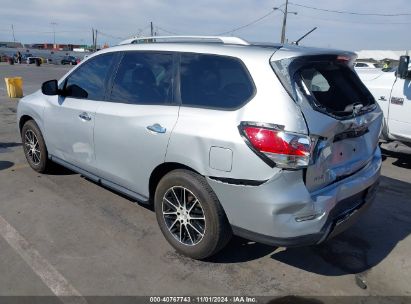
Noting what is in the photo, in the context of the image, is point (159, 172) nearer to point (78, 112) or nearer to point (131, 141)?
point (131, 141)

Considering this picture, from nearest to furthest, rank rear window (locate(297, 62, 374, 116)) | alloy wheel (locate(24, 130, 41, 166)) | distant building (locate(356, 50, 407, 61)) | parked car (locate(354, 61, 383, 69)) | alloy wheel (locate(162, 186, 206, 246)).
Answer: rear window (locate(297, 62, 374, 116)) < alloy wheel (locate(162, 186, 206, 246)) < alloy wheel (locate(24, 130, 41, 166)) < parked car (locate(354, 61, 383, 69)) < distant building (locate(356, 50, 407, 61))

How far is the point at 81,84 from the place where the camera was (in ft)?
15.3

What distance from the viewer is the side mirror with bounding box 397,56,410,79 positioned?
21.7 ft

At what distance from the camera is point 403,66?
666 cm

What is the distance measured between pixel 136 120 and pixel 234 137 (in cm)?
116

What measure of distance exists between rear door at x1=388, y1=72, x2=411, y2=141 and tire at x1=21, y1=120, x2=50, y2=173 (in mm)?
5624

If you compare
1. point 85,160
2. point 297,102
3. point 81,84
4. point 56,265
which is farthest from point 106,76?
point 297,102

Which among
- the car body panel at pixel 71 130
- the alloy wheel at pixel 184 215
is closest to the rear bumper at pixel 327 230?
the alloy wheel at pixel 184 215

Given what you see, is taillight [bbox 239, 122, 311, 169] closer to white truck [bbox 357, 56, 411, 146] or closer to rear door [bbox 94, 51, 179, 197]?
rear door [bbox 94, 51, 179, 197]

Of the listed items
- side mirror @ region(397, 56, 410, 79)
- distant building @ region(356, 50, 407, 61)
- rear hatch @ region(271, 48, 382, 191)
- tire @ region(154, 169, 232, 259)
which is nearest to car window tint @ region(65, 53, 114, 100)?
tire @ region(154, 169, 232, 259)

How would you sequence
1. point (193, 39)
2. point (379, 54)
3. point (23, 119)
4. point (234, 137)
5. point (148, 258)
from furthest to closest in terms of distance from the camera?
1. point (379, 54)
2. point (23, 119)
3. point (193, 39)
4. point (148, 258)
5. point (234, 137)

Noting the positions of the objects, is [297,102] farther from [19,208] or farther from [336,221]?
[19,208]

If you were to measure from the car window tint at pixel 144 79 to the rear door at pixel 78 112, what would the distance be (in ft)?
0.84

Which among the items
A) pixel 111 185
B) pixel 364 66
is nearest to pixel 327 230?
pixel 111 185
